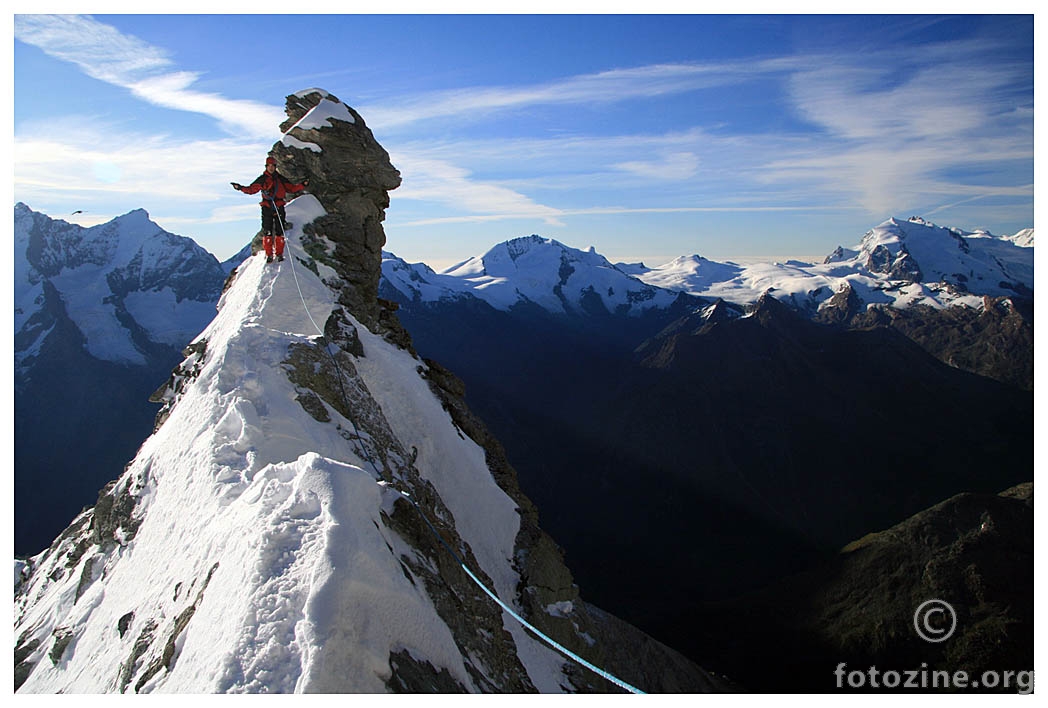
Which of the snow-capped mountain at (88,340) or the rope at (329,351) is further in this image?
the snow-capped mountain at (88,340)

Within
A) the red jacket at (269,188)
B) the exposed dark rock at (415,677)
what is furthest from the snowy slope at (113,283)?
the exposed dark rock at (415,677)

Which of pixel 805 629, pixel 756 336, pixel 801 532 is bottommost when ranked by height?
pixel 801 532

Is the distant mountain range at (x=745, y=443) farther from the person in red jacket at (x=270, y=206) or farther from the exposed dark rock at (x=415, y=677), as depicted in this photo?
the exposed dark rock at (x=415, y=677)

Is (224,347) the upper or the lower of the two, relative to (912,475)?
upper

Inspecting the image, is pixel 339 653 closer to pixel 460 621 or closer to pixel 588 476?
pixel 460 621

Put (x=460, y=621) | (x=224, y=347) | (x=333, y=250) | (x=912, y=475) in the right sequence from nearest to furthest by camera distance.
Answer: (x=460, y=621) < (x=224, y=347) < (x=333, y=250) < (x=912, y=475)

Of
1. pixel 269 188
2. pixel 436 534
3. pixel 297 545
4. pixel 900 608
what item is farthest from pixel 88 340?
pixel 297 545

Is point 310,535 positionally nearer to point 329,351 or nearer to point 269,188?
point 329,351

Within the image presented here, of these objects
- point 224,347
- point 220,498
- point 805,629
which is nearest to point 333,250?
point 224,347
